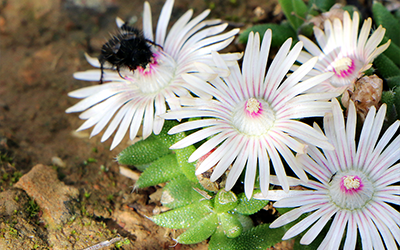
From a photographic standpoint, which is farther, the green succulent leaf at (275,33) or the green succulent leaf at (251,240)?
the green succulent leaf at (275,33)

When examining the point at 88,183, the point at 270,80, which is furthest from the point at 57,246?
the point at 270,80

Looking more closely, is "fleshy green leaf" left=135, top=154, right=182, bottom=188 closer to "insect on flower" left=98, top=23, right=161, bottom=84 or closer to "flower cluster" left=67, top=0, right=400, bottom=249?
"flower cluster" left=67, top=0, right=400, bottom=249


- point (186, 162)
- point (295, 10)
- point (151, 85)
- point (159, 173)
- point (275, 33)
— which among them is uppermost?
point (295, 10)

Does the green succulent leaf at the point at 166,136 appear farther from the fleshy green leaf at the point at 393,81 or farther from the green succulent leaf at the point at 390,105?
the fleshy green leaf at the point at 393,81

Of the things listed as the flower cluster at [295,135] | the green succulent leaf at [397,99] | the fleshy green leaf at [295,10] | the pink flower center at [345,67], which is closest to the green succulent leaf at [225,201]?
the flower cluster at [295,135]

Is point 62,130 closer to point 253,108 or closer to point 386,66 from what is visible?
point 253,108

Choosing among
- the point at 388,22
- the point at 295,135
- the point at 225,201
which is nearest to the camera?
the point at 295,135

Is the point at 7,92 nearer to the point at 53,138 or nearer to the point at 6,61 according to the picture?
the point at 6,61

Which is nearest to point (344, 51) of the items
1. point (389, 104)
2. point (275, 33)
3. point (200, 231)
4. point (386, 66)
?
point (386, 66)
